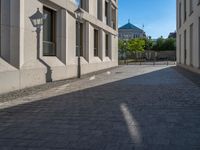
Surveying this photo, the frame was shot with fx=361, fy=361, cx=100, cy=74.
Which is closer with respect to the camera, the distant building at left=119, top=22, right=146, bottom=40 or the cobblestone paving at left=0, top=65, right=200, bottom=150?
the cobblestone paving at left=0, top=65, right=200, bottom=150

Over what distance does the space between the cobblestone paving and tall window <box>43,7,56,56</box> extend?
6288 mm

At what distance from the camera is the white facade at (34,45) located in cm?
1350

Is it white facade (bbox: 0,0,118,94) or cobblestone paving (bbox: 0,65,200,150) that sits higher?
white facade (bbox: 0,0,118,94)

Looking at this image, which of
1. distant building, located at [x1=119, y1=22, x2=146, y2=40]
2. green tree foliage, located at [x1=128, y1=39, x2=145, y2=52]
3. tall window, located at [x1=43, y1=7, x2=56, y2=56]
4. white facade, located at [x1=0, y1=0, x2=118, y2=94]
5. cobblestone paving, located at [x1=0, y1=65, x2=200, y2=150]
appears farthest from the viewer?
distant building, located at [x1=119, y1=22, x2=146, y2=40]

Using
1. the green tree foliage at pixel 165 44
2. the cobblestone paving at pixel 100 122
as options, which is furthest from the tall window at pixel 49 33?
the green tree foliage at pixel 165 44

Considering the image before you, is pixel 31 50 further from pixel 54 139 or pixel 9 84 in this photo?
pixel 54 139

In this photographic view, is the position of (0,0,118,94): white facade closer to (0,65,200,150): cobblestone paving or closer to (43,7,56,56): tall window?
(43,7,56,56): tall window

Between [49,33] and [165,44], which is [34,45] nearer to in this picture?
[49,33]

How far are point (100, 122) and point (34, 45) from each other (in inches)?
342

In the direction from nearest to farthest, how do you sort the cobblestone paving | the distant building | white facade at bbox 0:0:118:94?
1. the cobblestone paving
2. white facade at bbox 0:0:118:94
3. the distant building

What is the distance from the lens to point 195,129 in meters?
6.95

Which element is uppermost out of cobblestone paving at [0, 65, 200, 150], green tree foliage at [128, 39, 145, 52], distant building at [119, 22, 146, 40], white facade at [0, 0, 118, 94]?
distant building at [119, 22, 146, 40]

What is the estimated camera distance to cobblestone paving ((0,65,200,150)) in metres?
5.93

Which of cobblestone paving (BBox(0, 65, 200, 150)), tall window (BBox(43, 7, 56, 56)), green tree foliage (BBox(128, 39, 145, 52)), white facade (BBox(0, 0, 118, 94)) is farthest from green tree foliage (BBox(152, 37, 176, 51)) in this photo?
cobblestone paving (BBox(0, 65, 200, 150))
